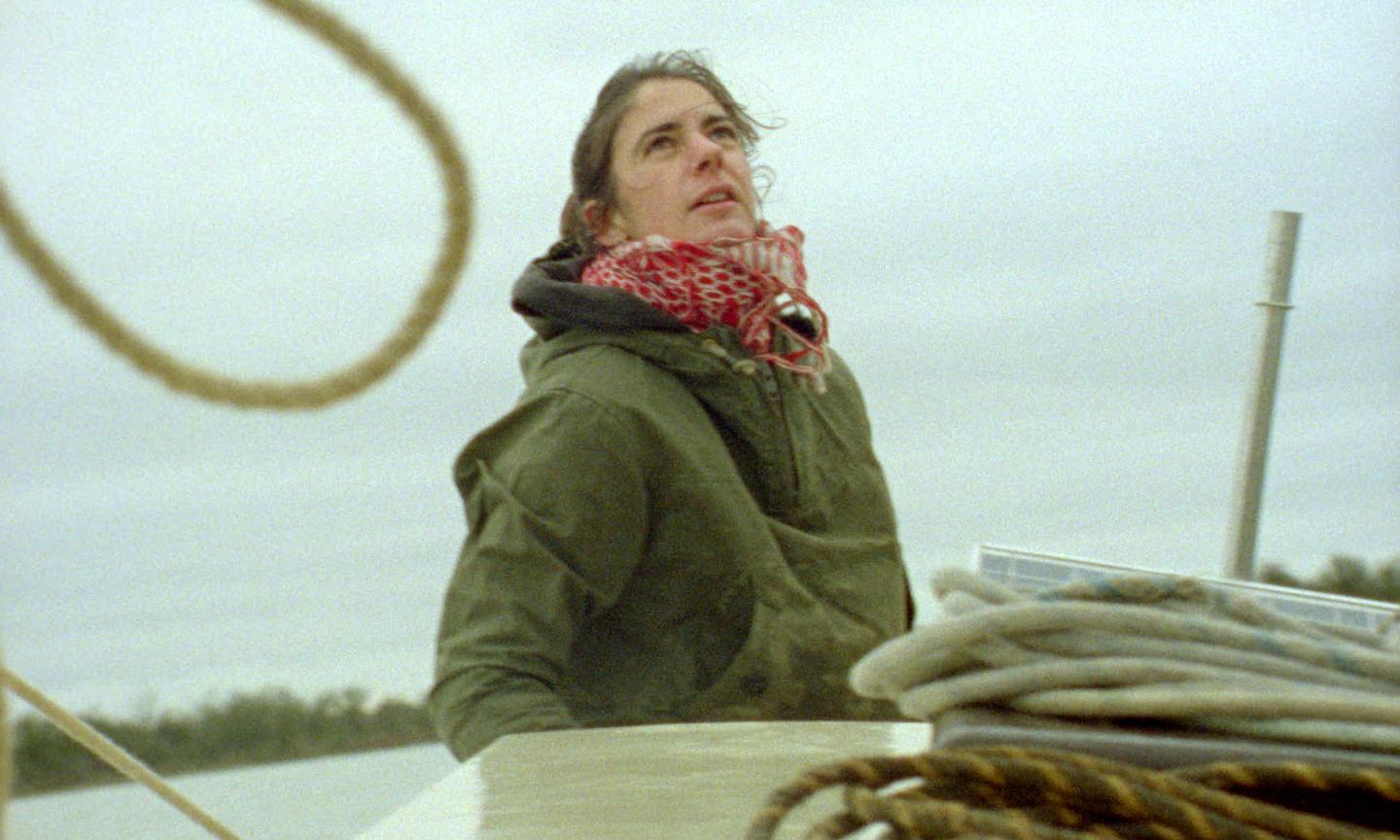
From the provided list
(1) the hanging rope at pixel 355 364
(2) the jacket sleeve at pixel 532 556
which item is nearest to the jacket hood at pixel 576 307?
(2) the jacket sleeve at pixel 532 556

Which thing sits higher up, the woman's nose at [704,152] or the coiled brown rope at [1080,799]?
the woman's nose at [704,152]

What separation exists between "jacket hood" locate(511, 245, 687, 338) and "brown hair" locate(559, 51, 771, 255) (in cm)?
39

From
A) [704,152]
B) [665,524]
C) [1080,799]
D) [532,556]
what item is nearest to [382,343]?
[1080,799]

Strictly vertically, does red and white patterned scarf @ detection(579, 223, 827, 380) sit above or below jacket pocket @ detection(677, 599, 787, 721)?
above

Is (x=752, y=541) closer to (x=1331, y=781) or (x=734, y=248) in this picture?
(x=734, y=248)

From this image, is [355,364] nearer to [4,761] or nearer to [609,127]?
[4,761]

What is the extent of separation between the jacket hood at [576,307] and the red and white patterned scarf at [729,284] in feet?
0.11

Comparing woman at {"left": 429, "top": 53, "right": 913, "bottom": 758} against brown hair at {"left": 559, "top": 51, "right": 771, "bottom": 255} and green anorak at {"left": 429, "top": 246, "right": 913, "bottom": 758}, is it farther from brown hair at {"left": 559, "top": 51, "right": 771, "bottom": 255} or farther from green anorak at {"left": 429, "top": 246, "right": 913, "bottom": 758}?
brown hair at {"left": 559, "top": 51, "right": 771, "bottom": 255}

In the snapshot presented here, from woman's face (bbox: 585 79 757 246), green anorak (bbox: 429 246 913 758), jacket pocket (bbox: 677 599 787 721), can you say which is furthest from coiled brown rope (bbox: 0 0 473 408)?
woman's face (bbox: 585 79 757 246)

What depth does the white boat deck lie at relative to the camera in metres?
1.12

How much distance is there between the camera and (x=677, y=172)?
3293 millimetres

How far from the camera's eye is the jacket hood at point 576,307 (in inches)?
112

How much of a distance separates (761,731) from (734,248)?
1.71 m

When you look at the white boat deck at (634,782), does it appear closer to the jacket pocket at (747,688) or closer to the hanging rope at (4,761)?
the hanging rope at (4,761)
